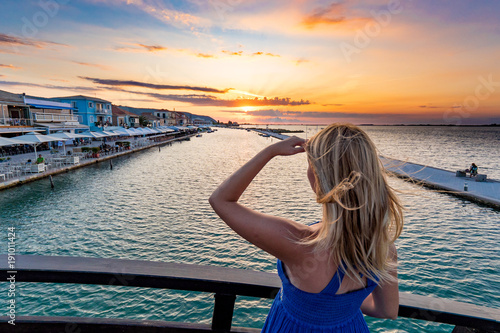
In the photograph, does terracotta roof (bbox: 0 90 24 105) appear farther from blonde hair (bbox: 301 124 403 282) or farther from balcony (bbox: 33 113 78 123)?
blonde hair (bbox: 301 124 403 282)

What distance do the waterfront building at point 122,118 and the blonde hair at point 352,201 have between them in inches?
2888

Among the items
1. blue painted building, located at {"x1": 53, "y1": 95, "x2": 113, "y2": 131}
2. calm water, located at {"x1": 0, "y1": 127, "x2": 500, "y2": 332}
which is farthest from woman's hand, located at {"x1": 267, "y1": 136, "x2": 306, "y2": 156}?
blue painted building, located at {"x1": 53, "y1": 95, "x2": 113, "y2": 131}

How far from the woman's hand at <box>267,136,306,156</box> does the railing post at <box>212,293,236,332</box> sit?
83 centimetres

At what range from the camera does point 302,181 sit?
2066 cm

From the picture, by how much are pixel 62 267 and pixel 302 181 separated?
1996 cm

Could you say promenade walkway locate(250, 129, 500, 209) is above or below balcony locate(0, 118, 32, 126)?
below

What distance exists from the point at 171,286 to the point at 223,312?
32cm

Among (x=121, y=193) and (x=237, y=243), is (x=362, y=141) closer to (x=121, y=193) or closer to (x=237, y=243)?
(x=237, y=243)

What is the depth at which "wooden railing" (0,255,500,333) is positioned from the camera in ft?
4.12

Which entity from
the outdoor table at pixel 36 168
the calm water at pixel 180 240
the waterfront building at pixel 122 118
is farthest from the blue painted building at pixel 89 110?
the calm water at pixel 180 240

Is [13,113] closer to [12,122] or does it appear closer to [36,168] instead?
[12,122]

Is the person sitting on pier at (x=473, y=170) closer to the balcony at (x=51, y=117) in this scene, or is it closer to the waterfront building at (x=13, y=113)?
the waterfront building at (x=13, y=113)

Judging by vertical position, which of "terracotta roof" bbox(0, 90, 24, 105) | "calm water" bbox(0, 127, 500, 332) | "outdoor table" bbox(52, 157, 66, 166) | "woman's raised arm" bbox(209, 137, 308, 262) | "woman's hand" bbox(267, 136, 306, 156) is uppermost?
"terracotta roof" bbox(0, 90, 24, 105)

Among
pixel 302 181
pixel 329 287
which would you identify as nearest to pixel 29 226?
pixel 329 287
